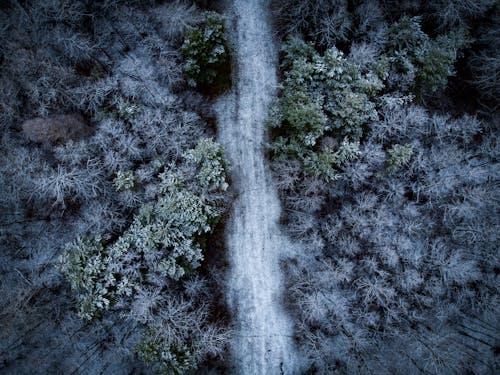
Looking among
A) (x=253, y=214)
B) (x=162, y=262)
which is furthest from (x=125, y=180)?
(x=253, y=214)

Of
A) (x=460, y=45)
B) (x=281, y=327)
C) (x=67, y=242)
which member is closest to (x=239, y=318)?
(x=281, y=327)

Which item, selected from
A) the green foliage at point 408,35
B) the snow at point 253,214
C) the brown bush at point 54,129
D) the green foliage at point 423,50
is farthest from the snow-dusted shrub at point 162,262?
the green foliage at point 408,35

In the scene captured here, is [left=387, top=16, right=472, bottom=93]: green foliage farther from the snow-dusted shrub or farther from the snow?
the snow-dusted shrub

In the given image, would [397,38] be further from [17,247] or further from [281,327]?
[17,247]

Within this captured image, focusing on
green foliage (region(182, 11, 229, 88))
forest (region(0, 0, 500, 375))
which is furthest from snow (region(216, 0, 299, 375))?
green foliage (region(182, 11, 229, 88))

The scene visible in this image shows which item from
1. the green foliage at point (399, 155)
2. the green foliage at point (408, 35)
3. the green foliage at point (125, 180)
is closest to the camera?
the green foliage at point (408, 35)

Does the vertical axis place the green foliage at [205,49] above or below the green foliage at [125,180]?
above

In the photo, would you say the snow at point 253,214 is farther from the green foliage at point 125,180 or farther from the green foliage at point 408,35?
the green foliage at point 408,35

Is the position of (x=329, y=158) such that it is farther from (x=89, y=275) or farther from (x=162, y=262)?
(x=89, y=275)
